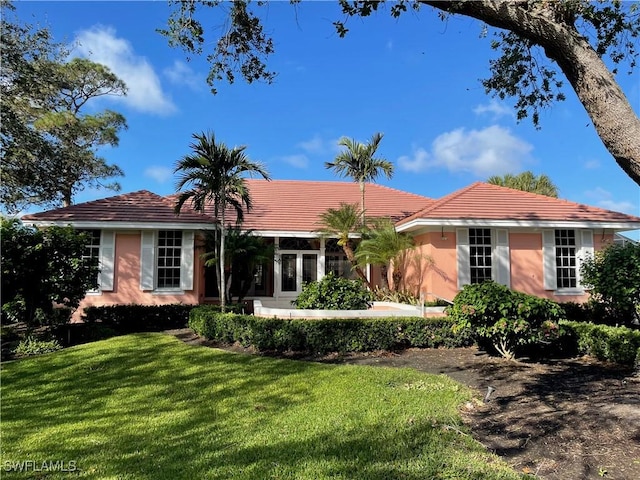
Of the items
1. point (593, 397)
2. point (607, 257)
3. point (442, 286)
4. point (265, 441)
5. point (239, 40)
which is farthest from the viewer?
point (442, 286)

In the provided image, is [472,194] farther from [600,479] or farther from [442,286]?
[600,479]

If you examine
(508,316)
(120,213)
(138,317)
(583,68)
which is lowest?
(138,317)

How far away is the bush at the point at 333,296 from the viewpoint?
11.8 m

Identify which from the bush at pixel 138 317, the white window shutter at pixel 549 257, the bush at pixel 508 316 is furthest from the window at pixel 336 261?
the bush at pixel 508 316

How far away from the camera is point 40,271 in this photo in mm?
10242

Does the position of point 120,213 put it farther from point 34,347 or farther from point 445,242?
point 445,242

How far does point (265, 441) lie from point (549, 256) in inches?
569

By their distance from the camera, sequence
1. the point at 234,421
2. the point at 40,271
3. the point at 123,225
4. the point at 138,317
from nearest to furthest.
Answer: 1. the point at 234,421
2. the point at 40,271
3. the point at 138,317
4. the point at 123,225

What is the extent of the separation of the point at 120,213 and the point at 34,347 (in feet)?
21.1

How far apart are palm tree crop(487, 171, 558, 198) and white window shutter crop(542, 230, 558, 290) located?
1284 cm

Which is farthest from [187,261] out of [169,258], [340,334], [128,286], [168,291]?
[340,334]

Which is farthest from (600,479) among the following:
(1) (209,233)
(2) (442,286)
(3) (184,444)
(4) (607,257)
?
(1) (209,233)

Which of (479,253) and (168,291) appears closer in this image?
(168,291)

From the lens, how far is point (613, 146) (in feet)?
12.0
